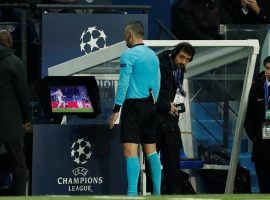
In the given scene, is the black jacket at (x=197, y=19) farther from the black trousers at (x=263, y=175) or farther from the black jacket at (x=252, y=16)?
the black trousers at (x=263, y=175)

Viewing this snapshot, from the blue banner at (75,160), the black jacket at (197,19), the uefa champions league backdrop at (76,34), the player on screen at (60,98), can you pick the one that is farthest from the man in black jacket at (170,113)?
the black jacket at (197,19)

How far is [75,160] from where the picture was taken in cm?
1353

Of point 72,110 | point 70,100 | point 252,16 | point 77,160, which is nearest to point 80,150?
point 77,160

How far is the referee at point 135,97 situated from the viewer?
12448 millimetres

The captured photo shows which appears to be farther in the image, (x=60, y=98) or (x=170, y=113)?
(x=60, y=98)

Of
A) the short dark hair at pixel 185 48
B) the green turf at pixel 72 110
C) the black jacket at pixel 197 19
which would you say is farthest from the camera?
the black jacket at pixel 197 19

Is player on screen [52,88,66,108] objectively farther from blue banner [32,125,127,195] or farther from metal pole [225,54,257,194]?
metal pole [225,54,257,194]

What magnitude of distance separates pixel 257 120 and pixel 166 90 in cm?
131

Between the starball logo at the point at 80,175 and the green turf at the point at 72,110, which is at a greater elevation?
the green turf at the point at 72,110

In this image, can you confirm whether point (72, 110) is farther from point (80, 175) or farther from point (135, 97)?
point (135, 97)

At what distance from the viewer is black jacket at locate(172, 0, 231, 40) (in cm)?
1505

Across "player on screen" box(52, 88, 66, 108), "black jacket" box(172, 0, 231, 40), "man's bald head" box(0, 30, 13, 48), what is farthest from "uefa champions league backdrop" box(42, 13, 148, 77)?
"man's bald head" box(0, 30, 13, 48)

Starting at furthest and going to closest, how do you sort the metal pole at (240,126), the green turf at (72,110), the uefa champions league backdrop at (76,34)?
the uefa champions league backdrop at (76,34), the metal pole at (240,126), the green turf at (72,110)

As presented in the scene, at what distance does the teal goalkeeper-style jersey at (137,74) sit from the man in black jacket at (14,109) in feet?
Result: 3.64
